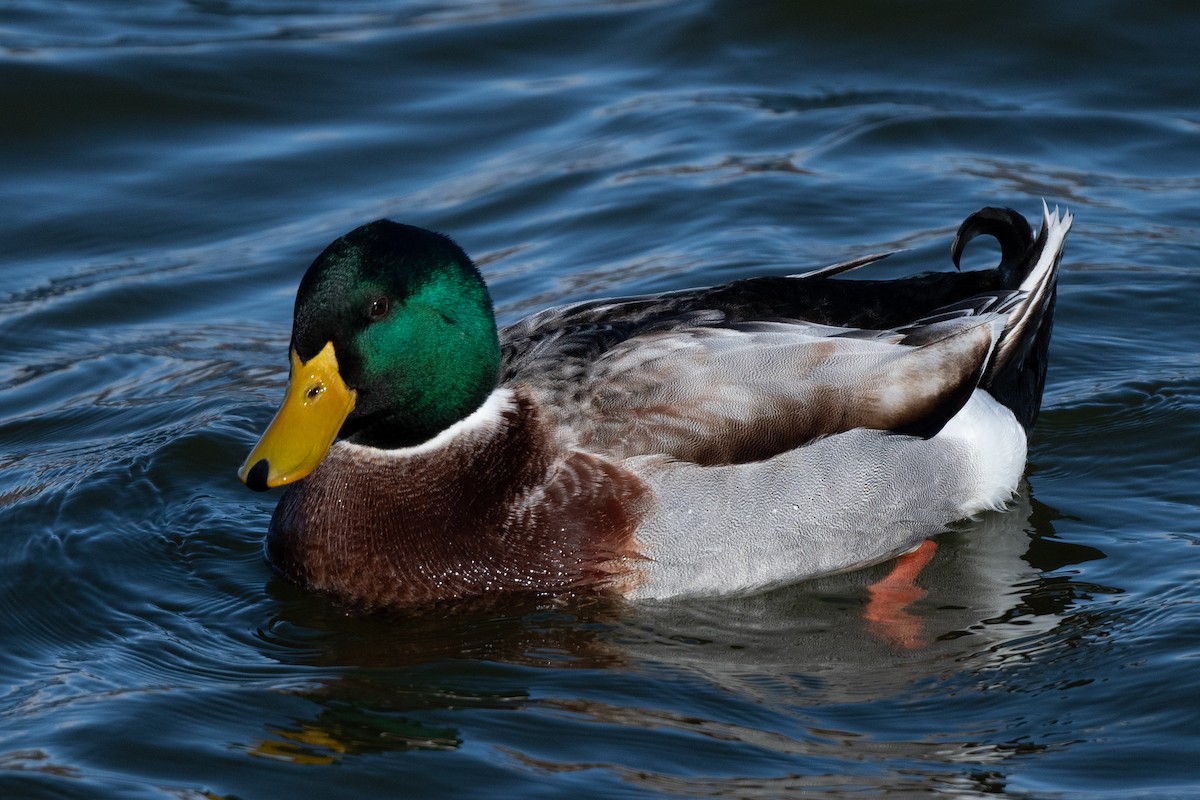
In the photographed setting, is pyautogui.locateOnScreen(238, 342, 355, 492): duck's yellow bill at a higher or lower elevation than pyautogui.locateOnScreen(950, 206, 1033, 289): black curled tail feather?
lower

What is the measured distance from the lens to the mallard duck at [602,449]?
5602 mm

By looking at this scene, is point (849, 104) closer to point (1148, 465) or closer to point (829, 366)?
point (1148, 465)

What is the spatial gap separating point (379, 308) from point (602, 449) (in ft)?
2.86

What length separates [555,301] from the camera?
8547 mm

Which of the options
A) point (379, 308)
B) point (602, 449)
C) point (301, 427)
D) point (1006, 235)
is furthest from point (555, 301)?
point (301, 427)

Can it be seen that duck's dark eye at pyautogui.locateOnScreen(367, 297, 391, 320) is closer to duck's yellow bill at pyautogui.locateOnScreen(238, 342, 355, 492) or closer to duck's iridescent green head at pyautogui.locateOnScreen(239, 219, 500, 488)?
duck's iridescent green head at pyautogui.locateOnScreen(239, 219, 500, 488)

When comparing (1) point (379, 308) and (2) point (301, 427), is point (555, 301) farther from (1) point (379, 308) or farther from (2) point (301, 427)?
(2) point (301, 427)

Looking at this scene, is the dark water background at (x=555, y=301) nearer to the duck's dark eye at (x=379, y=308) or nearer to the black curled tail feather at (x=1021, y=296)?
the black curled tail feather at (x=1021, y=296)

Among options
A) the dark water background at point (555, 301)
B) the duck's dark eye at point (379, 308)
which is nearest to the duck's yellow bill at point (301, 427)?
the duck's dark eye at point (379, 308)

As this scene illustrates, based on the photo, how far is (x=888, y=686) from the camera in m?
5.19

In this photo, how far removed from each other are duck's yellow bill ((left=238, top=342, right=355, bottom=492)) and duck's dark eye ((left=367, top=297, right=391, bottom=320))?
0.16 m

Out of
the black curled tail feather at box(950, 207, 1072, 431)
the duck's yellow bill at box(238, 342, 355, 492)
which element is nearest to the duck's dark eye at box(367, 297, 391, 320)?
the duck's yellow bill at box(238, 342, 355, 492)

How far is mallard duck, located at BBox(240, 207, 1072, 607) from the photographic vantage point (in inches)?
221

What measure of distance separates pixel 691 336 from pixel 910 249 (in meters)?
3.45
